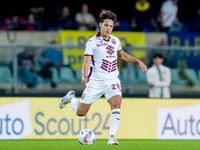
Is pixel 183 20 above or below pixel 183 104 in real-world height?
above

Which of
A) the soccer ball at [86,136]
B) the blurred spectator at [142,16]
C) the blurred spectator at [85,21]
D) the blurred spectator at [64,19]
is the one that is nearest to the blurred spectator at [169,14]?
the blurred spectator at [142,16]

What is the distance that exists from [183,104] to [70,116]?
2337 mm

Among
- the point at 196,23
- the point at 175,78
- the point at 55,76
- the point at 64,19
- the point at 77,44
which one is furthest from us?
the point at 196,23

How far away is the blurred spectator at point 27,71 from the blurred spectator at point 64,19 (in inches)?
143

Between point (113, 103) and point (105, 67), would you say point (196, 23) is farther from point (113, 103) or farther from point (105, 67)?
point (113, 103)

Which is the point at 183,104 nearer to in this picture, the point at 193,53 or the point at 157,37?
the point at 193,53

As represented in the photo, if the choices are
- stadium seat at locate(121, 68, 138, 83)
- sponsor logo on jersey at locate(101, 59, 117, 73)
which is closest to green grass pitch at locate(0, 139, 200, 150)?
sponsor logo on jersey at locate(101, 59, 117, 73)

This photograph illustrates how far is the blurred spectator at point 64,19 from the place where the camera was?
706 inches

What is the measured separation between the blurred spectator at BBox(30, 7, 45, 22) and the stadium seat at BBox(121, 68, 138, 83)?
4.63 m

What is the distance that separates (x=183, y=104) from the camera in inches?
508

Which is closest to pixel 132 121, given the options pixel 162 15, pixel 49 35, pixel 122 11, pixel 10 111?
pixel 10 111

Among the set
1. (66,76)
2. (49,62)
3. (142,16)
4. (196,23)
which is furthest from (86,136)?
(196,23)

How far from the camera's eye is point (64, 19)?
18203mm

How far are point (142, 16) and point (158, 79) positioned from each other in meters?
4.78
